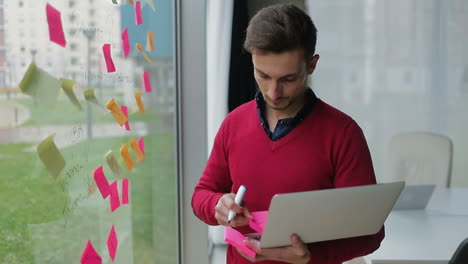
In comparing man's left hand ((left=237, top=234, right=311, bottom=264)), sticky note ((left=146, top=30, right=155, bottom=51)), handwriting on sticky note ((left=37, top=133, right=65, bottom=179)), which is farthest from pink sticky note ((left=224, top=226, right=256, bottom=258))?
sticky note ((left=146, top=30, right=155, bottom=51))

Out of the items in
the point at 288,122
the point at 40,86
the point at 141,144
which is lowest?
the point at 141,144

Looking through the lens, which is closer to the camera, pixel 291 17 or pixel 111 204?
pixel 291 17

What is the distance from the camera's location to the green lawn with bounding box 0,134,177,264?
1144 millimetres

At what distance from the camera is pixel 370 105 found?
4902 millimetres

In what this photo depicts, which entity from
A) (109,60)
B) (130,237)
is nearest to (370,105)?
(130,237)

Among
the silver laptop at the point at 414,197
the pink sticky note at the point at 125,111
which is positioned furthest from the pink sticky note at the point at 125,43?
the silver laptop at the point at 414,197

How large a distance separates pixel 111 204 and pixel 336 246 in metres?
0.75

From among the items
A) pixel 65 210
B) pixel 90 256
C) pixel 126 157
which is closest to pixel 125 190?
pixel 126 157

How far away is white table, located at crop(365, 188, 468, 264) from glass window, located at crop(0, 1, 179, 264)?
3.04ft

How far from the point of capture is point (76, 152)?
1487mm

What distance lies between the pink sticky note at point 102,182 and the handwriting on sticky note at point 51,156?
0.32 m

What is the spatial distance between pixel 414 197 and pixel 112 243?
1.54 metres

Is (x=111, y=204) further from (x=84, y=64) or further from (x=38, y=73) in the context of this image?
(x=38, y=73)

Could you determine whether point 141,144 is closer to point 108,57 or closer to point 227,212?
point 108,57
